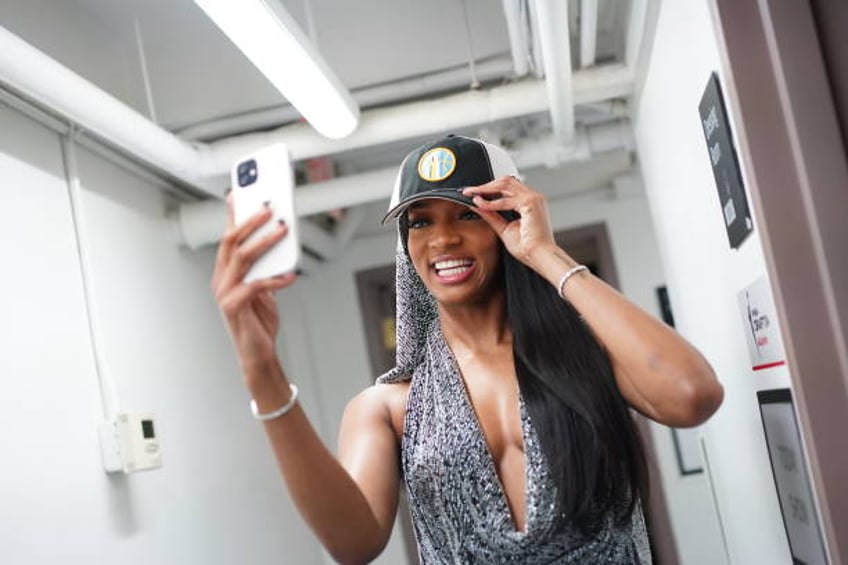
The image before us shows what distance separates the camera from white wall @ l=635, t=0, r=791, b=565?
2.06m

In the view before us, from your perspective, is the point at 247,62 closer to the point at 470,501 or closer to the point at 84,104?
the point at 84,104

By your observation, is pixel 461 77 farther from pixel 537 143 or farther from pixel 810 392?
pixel 810 392

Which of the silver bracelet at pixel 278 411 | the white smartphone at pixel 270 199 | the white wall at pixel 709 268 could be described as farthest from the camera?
the white wall at pixel 709 268

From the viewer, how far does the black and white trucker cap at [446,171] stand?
156cm

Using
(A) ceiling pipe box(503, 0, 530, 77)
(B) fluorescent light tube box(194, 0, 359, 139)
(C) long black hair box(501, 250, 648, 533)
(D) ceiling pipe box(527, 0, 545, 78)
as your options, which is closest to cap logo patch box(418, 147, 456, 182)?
(C) long black hair box(501, 250, 648, 533)

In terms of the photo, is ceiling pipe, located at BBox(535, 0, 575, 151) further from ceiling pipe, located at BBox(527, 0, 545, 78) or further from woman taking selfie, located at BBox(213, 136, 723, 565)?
woman taking selfie, located at BBox(213, 136, 723, 565)

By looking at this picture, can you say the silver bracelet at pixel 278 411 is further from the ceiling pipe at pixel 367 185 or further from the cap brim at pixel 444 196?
the ceiling pipe at pixel 367 185

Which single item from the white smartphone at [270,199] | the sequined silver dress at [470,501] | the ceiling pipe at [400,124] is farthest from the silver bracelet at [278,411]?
the ceiling pipe at [400,124]

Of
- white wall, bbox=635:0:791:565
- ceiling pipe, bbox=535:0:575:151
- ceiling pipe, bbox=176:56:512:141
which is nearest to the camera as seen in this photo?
white wall, bbox=635:0:791:565

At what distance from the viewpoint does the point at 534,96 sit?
3.38 metres

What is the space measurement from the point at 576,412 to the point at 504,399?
15 centimetres

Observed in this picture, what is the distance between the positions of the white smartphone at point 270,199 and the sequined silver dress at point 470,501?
0.64 metres

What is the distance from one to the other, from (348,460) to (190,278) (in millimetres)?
2705

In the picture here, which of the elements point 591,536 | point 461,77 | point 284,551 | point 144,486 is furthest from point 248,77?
→ point 591,536
